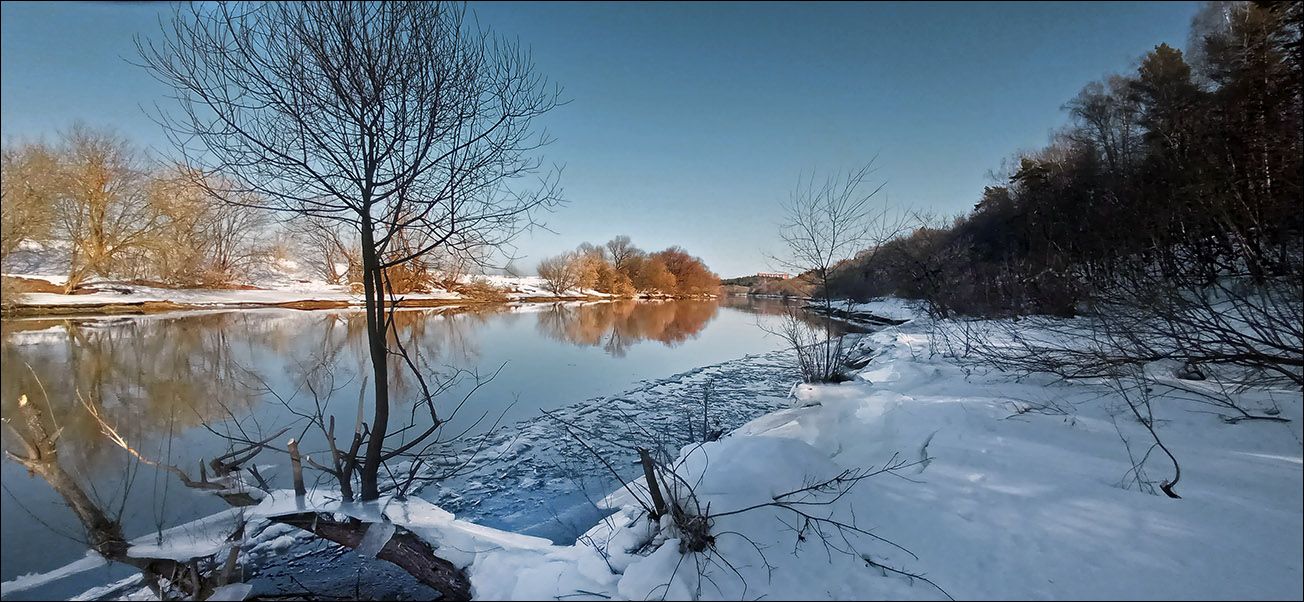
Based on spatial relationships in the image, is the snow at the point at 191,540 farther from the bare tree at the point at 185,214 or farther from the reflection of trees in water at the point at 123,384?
the bare tree at the point at 185,214

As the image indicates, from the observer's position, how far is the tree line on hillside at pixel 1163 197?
346 centimetres

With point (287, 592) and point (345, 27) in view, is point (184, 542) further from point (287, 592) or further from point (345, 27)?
point (345, 27)

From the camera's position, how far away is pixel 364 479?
251 centimetres

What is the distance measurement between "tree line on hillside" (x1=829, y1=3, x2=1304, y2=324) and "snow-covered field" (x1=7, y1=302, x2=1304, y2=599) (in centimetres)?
156

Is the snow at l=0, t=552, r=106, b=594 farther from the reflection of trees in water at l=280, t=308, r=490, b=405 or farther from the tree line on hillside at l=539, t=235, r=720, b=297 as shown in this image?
the tree line on hillside at l=539, t=235, r=720, b=297

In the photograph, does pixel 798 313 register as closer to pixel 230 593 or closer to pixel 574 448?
pixel 574 448

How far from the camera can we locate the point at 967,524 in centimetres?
197

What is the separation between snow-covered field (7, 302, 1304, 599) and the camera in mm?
1516

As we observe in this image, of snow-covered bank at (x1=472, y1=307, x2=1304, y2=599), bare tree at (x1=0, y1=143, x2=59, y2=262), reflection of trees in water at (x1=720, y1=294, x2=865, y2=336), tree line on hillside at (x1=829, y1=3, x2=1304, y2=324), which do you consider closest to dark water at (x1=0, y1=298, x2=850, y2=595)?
bare tree at (x1=0, y1=143, x2=59, y2=262)

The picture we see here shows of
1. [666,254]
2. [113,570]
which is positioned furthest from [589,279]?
[113,570]

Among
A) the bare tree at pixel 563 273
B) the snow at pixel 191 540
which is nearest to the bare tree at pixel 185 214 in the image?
the snow at pixel 191 540

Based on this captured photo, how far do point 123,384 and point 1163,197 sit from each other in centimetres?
1537

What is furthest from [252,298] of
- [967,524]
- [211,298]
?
[967,524]

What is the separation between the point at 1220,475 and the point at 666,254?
5628 centimetres
